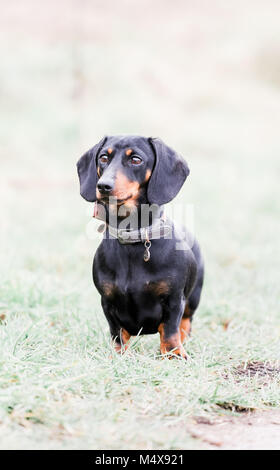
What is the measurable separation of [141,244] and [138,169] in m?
0.38

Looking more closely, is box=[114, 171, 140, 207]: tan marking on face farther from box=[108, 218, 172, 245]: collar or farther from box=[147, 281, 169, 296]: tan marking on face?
box=[147, 281, 169, 296]: tan marking on face

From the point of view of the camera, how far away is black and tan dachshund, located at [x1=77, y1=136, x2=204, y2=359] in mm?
3074

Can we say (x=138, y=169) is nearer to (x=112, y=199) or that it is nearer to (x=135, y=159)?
(x=135, y=159)

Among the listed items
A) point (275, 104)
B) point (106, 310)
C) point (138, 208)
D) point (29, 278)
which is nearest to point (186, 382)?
point (106, 310)

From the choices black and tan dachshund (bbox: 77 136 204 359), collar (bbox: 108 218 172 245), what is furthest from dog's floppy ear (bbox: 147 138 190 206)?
collar (bbox: 108 218 172 245)

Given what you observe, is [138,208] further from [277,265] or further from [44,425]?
[277,265]

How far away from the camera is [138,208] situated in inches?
124

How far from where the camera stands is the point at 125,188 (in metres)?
2.93

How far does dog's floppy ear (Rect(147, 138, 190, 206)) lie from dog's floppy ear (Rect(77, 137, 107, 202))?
0.95ft

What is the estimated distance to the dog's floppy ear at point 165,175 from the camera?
308cm

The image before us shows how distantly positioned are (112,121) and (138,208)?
10.0 meters

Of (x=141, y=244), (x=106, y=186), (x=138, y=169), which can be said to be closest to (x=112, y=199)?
(x=106, y=186)

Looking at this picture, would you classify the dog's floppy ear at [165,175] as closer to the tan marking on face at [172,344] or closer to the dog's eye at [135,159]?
the dog's eye at [135,159]

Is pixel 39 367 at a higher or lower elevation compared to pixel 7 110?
lower
